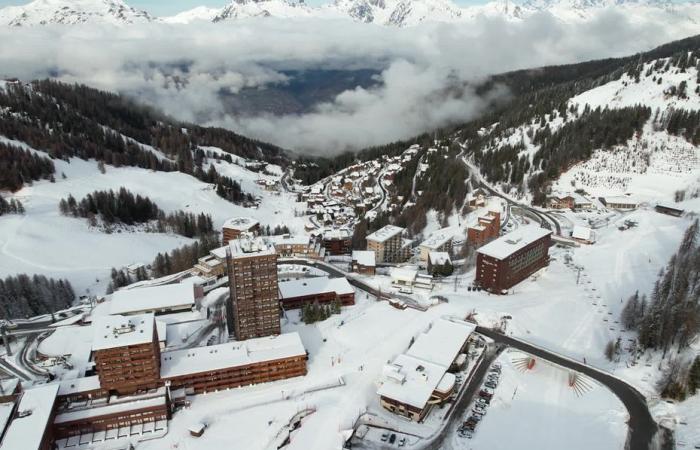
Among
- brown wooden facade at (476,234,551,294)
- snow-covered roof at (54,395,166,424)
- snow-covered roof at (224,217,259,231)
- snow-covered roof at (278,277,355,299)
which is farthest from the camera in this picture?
snow-covered roof at (224,217,259,231)

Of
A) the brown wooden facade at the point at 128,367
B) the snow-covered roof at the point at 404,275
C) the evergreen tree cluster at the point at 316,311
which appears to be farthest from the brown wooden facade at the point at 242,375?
the snow-covered roof at the point at 404,275

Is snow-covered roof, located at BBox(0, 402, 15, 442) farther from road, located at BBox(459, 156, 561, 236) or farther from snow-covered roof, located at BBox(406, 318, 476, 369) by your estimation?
road, located at BBox(459, 156, 561, 236)

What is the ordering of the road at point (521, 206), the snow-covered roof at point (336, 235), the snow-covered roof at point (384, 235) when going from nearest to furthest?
the snow-covered roof at point (384, 235) < the snow-covered roof at point (336, 235) < the road at point (521, 206)

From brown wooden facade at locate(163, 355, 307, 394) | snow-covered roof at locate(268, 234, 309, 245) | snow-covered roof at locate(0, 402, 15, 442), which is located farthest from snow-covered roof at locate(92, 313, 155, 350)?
snow-covered roof at locate(268, 234, 309, 245)

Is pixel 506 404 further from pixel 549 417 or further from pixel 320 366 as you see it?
pixel 320 366

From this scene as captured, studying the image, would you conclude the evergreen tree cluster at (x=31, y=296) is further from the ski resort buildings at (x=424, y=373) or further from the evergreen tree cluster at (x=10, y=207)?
the ski resort buildings at (x=424, y=373)

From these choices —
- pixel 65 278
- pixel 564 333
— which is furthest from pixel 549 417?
pixel 65 278
